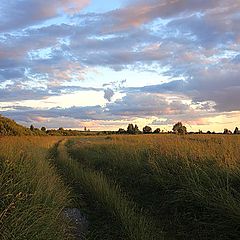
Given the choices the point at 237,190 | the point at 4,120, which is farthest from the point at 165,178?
the point at 4,120

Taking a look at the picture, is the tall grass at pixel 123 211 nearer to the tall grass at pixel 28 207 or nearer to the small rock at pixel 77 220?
the small rock at pixel 77 220

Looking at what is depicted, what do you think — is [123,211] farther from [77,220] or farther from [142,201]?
[142,201]

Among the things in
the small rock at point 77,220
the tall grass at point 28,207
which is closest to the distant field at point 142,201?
the tall grass at point 28,207

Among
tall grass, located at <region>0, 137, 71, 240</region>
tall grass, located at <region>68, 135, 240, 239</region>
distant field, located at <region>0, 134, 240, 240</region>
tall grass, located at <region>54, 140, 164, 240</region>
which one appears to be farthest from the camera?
tall grass, located at <region>68, 135, 240, 239</region>

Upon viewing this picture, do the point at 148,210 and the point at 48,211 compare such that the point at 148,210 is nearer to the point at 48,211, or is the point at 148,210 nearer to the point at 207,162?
the point at 207,162

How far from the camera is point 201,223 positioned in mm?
7754

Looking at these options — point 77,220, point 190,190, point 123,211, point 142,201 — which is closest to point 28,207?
point 77,220

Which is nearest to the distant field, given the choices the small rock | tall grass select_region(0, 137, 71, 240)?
tall grass select_region(0, 137, 71, 240)

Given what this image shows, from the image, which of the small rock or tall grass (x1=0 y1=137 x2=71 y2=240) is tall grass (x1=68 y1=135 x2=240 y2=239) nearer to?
the small rock

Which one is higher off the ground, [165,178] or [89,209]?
[165,178]

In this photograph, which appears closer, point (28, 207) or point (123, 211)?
point (28, 207)

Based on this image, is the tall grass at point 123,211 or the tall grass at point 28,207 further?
the tall grass at point 123,211

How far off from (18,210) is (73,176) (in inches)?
303

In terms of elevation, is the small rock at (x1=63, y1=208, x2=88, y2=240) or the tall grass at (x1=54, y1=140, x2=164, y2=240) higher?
the tall grass at (x1=54, y1=140, x2=164, y2=240)
